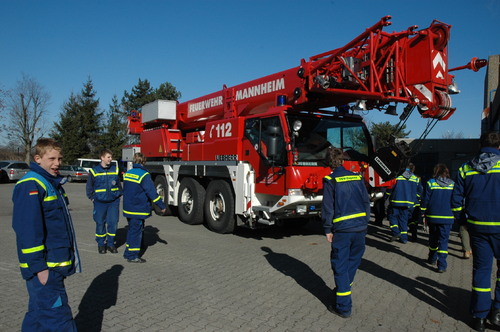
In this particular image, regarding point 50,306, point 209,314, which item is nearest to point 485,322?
point 209,314

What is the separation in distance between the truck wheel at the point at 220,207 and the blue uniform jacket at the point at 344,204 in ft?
13.7

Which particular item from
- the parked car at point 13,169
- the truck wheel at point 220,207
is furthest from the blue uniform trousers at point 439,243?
the parked car at point 13,169

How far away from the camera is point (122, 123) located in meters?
43.7

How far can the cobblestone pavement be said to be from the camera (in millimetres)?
4023

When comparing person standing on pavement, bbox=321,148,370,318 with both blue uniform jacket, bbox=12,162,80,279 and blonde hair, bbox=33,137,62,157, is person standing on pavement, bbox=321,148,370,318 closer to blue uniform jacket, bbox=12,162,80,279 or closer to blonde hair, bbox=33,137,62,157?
blue uniform jacket, bbox=12,162,80,279

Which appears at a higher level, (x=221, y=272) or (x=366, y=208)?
(x=366, y=208)

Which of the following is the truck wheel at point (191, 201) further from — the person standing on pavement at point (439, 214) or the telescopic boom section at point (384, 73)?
the person standing on pavement at point (439, 214)

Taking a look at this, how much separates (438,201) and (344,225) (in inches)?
114

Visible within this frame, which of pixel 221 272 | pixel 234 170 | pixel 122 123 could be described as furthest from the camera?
pixel 122 123

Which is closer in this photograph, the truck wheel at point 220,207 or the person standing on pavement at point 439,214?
the person standing on pavement at point 439,214

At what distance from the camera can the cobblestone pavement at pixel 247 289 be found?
4023 mm

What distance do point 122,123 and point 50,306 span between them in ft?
142

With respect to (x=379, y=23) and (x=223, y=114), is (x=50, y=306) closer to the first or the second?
(x=379, y=23)

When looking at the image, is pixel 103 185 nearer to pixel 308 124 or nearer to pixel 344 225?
pixel 308 124
